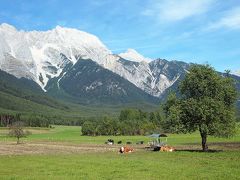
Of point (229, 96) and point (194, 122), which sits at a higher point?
point (229, 96)

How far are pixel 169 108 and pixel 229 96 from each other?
11450 millimetres

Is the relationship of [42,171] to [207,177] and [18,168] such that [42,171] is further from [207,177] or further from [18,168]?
[207,177]

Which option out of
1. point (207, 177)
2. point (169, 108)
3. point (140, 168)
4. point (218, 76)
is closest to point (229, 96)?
point (218, 76)

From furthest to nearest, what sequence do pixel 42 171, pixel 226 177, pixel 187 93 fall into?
pixel 187 93 < pixel 42 171 < pixel 226 177

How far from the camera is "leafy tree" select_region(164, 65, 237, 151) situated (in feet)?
251

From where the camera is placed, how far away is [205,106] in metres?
76.1

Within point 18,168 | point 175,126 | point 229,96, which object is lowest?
point 18,168

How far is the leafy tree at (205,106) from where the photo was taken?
76625 mm

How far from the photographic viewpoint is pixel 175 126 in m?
79.9

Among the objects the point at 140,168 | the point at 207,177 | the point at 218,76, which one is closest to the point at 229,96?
the point at 218,76

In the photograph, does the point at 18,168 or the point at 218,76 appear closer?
the point at 18,168

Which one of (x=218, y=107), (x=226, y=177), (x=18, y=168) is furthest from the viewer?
(x=218, y=107)

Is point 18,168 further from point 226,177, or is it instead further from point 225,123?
point 225,123

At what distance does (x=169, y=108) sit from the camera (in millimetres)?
81500
